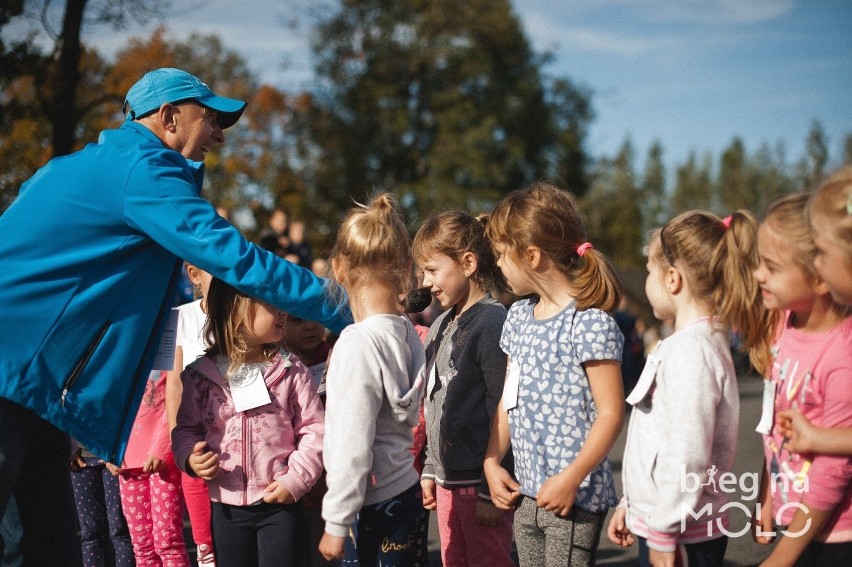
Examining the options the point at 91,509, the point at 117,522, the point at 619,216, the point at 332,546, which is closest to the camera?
the point at 332,546

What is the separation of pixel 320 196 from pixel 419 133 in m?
4.29

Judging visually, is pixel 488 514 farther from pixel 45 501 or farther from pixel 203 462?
pixel 45 501

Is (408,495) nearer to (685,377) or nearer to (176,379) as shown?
(685,377)

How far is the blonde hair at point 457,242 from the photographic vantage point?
3846 millimetres

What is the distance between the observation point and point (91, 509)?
493cm

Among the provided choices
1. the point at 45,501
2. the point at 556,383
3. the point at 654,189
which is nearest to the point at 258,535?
the point at 45,501

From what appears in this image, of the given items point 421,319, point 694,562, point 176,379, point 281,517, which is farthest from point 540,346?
point 421,319

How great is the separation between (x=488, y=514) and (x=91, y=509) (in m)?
2.65

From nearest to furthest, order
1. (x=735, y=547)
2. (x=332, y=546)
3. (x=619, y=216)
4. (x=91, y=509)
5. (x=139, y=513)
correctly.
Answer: (x=332, y=546)
(x=139, y=513)
(x=91, y=509)
(x=735, y=547)
(x=619, y=216)

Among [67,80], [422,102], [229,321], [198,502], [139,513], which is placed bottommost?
[139,513]

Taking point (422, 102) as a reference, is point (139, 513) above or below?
below

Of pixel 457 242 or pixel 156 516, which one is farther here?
pixel 156 516

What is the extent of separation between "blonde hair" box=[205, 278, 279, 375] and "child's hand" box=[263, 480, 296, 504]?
0.47 metres

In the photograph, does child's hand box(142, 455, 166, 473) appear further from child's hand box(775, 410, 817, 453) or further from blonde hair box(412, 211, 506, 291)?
child's hand box(775, 410, 817, 453)
